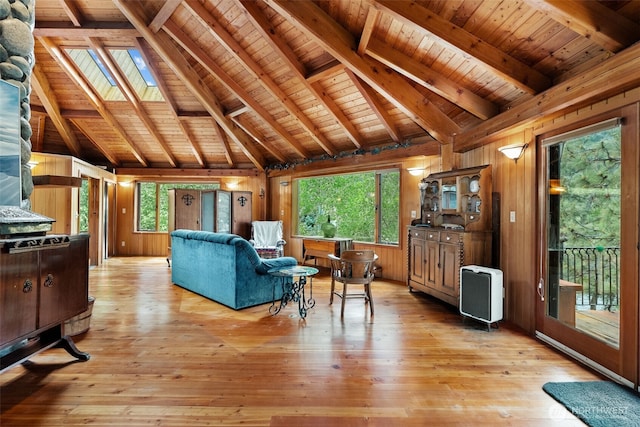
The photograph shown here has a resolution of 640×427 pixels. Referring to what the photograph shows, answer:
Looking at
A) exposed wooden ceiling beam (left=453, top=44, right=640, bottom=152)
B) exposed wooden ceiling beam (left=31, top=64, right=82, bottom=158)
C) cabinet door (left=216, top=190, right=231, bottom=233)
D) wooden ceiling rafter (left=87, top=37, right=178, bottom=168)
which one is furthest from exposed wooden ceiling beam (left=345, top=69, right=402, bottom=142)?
exposed wooden ceiling beam (left=31, top=64, right=82, bottom=158)

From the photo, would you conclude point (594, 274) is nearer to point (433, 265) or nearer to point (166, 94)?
point (433, 265)

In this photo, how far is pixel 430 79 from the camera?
143 inches

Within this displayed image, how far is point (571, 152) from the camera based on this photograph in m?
2.89

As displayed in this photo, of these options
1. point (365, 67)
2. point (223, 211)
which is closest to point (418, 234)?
point (365, 67)

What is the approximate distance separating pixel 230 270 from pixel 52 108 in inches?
220

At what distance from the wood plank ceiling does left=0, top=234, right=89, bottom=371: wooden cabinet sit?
9.90ft

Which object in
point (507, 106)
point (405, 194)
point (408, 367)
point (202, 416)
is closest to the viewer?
point (202, 416)

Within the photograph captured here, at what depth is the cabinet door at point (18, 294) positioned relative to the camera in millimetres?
1874

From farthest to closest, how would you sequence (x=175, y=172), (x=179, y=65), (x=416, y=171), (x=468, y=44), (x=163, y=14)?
(x=175, y=172)
(x=416, y=171)
(x=179, y=65)
(x=163, y=14)
(x=468, y=44)

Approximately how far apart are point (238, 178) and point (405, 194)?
15.6 feet

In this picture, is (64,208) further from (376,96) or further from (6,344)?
(376,96)

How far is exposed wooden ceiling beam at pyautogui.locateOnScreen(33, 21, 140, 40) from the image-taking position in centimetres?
444

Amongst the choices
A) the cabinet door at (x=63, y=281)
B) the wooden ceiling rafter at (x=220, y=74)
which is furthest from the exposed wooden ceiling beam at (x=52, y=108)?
the cabinet door at (x=63, y=281)

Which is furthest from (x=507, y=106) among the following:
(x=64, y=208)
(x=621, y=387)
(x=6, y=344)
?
(x=64, y=208)
